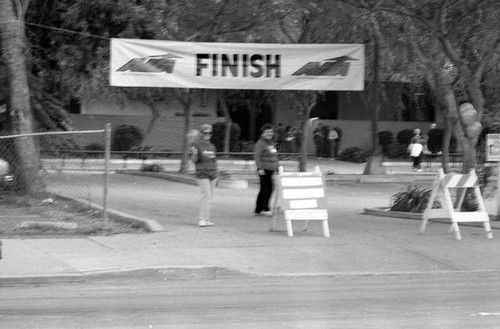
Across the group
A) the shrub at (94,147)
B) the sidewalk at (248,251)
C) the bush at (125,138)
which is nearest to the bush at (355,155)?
the bush at (125,138)

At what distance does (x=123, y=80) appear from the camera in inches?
683

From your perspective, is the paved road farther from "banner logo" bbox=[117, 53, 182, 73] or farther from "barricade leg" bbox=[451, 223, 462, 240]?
"banner logo" bbox=[117, 53, 182, 73]

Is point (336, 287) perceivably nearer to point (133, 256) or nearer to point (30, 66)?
point (133, 256)

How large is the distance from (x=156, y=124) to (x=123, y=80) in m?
25.2

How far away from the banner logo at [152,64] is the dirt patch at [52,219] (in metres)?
2.83

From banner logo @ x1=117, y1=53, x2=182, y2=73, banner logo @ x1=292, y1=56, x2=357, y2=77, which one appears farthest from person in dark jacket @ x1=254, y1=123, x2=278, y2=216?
banner logo @ x1=117, y1=53, x2=182, y2=73

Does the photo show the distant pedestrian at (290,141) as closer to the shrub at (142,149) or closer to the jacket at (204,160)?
the shrub at (142,149)

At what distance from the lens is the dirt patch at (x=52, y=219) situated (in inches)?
585

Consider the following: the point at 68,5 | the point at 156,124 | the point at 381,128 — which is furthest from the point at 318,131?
the point at 68,5

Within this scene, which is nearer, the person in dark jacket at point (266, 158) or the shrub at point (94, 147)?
the person in dark jacket at point (266, 158)

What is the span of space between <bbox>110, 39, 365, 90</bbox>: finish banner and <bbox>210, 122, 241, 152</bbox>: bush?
78.2ft

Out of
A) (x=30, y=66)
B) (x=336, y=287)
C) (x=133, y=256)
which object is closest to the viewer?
(x=336, y=287)

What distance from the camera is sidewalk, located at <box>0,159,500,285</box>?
11852 millimetres

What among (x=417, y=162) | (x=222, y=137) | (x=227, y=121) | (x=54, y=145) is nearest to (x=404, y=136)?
(x=417, y=162)
